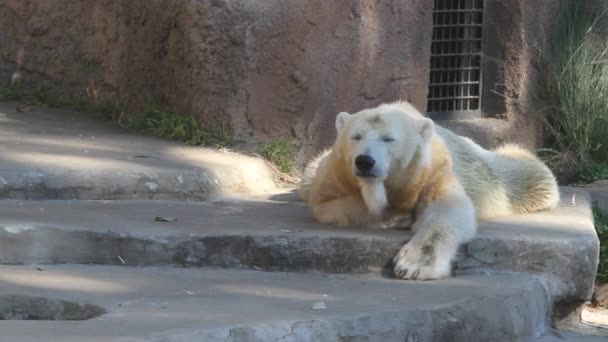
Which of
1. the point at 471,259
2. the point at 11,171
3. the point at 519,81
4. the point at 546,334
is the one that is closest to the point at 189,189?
the point at 11,171

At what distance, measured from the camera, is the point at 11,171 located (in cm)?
586

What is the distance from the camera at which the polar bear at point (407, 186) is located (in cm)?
530

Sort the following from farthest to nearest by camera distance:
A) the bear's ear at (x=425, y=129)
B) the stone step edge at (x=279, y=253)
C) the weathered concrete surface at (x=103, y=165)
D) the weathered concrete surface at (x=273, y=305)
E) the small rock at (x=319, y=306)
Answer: the weathered concrete surface at (x=103, y=165) < the bear's ear at (x=425, y=129) < the stone step edge at (x=279, y=253) < the small rock at (x=319, y=306) < the weathered concrete surface at (x=273, y=305)

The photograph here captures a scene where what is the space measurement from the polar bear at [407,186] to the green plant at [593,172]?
2.96 meters

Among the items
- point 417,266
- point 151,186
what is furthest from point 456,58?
point 417,266

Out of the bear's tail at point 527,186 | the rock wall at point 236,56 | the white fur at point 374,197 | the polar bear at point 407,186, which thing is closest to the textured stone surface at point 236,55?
the rock wall at point 236,56

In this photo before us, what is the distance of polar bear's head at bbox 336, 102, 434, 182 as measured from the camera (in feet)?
17.7

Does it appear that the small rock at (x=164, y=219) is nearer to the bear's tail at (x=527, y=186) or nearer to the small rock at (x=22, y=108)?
the bear's tail at (x=527, y=186)

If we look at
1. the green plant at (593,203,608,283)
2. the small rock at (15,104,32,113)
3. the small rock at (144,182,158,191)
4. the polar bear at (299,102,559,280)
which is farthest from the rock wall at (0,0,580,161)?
the green plant at (593,203,608,283)

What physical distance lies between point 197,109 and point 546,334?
2.95 m

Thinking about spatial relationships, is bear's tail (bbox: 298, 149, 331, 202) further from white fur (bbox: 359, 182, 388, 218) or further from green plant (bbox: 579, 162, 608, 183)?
green plant (bbox: 579, 162, 608, 183)

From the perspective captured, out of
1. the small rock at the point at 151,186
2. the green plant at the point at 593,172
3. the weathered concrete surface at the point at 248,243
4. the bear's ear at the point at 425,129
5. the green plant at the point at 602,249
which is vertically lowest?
the green plant at the point at 602,249

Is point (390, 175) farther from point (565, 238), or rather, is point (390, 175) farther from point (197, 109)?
point (197, 109)

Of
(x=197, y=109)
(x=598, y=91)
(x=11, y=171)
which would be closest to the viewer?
(x=11, y=171)
